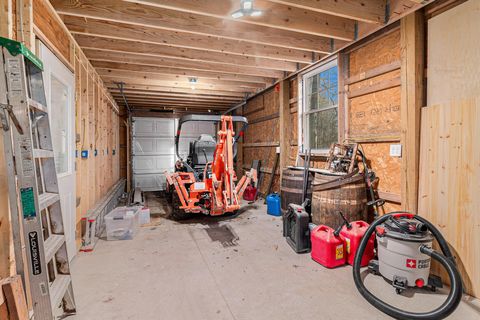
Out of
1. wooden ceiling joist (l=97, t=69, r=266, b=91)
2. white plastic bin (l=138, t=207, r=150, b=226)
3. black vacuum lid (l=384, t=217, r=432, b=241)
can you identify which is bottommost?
white plastic bin (l=138, t=207, r=150, b=226)

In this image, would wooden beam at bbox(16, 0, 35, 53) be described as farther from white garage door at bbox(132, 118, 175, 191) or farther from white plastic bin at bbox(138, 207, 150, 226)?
white garage door at bbox(132, 118, 175, 191)

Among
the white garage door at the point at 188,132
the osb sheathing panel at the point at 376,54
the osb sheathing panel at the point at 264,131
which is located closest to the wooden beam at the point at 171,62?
the osb sheathing panel at the point at 264,131

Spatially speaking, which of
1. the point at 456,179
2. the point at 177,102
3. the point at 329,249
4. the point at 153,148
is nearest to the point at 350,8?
the point at 456,179

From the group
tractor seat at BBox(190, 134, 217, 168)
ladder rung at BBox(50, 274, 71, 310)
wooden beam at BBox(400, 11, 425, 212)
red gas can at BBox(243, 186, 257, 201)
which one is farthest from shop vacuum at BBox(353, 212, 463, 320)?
tractor seat at BBox(190, 134, 217, 168)

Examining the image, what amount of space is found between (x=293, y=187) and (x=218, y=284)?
6.95ft

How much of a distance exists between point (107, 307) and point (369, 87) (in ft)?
12.3

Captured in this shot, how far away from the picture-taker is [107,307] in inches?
77.5

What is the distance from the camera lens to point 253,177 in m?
4.86

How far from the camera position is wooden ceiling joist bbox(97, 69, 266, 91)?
4737 millimetres

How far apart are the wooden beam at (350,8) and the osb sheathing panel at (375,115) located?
2.87 ft

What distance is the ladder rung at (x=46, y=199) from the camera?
1.56 metres

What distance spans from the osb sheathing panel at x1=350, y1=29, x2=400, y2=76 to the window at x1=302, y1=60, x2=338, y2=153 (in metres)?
0.53

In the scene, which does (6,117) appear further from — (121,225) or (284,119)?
(284,119)

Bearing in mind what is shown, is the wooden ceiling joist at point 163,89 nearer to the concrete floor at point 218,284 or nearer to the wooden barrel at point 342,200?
the concrete floor at point 218,284
